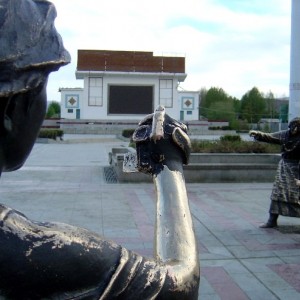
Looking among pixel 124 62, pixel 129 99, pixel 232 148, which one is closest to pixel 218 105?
pixel 129 99

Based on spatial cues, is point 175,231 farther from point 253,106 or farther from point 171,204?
point 253,106

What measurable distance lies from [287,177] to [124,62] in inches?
1377

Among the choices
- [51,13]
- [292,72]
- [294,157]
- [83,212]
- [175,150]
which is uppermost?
[292,72]

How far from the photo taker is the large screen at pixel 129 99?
41.2 m

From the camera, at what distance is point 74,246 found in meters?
0.79

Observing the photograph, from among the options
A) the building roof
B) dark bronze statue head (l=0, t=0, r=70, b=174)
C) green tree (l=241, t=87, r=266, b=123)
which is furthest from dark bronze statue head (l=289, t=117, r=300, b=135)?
green tree (l=241, t=87, r=266, b=123)

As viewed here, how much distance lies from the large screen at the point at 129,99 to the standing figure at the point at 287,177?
3517 centimetres

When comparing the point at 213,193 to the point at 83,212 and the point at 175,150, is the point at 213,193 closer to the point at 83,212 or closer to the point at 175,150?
the point at 83,212

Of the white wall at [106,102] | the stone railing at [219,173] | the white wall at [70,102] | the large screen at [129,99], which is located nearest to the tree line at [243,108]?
the white wall at [106,102]

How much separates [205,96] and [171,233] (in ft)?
224

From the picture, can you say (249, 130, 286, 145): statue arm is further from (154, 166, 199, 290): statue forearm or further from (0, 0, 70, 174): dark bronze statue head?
(0, 0, 70, 174): dark bronze statue head

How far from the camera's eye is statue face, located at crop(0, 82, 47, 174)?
77 cm

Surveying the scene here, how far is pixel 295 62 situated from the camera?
469 inches

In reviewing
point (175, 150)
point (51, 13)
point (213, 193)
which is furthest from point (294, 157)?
point (51, 13)
